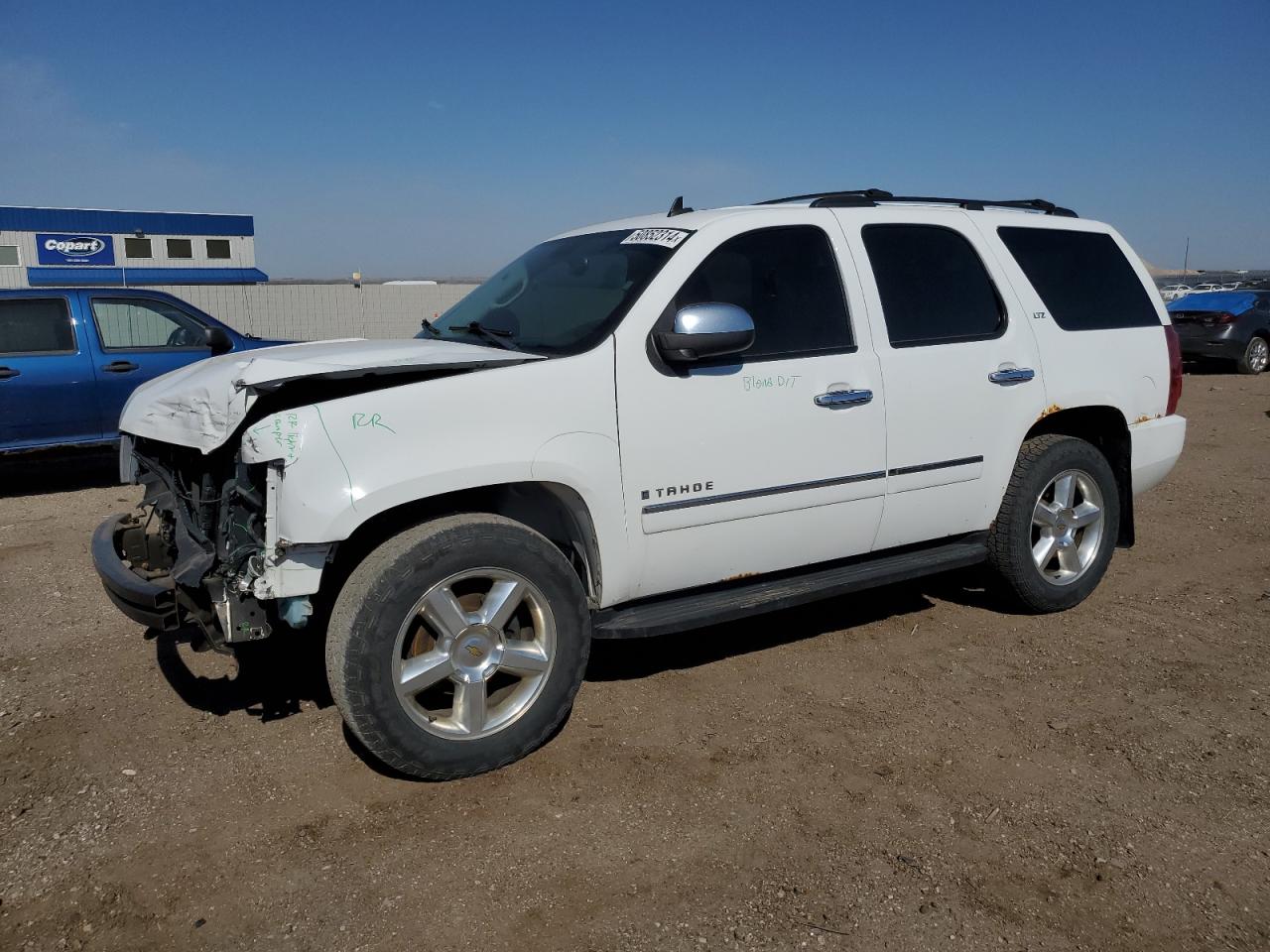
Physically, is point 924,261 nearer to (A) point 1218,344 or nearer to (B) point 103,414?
(B) point 103,414

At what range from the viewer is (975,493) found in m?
4.49

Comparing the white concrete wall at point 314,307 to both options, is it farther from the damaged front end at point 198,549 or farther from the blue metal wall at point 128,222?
the damaged front end at point 198,549

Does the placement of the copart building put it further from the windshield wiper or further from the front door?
the front door

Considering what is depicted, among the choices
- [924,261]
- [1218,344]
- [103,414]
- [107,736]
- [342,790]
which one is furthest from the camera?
[1218,344]

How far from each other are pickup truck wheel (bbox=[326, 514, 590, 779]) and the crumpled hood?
574 mm

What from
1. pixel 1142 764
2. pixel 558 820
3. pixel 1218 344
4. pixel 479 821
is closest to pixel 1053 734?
pixel 1142 764

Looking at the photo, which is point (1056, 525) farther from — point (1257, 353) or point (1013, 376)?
point (1257, 353)

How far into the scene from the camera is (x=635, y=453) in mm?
3523

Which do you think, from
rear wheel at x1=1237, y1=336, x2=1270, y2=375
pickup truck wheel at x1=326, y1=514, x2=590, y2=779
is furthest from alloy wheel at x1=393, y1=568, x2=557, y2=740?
rear wheel at x1=1237, y1=336, x2=1270, y2=375

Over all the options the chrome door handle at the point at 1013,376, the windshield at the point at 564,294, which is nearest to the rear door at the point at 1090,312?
the chrome door handle at the point at 1013,376

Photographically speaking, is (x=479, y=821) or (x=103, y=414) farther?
(x=103, y=414)

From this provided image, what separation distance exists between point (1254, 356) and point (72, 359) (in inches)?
721

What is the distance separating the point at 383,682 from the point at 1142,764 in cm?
272

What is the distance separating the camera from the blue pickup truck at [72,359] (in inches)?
303
